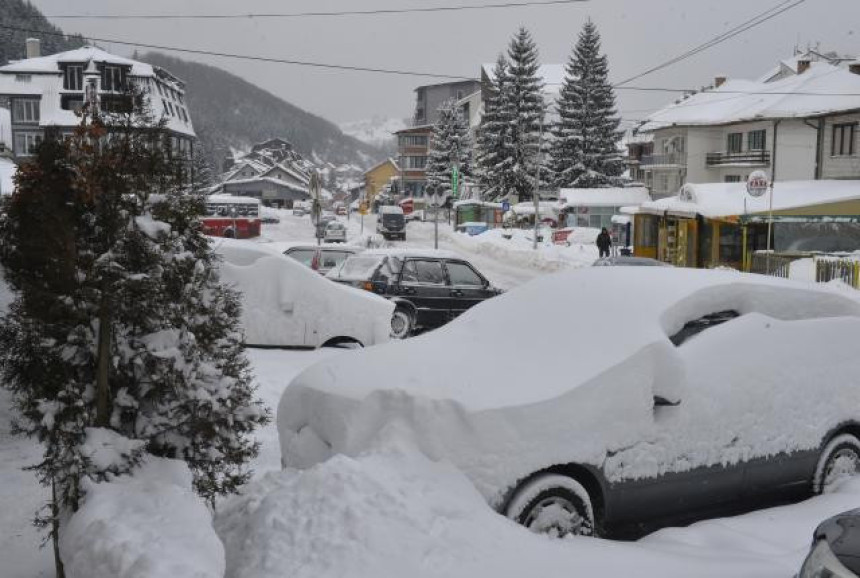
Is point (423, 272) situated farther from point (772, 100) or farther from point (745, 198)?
point (772, 100)

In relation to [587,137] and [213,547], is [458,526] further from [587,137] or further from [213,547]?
[587,137]

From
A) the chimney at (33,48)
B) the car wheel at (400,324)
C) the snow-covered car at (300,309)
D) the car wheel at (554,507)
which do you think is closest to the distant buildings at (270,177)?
the chimney at (33,48)

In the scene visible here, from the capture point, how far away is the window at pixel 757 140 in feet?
156

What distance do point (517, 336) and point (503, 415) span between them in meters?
1.21

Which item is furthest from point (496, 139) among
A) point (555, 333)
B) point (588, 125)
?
point (555, 333)

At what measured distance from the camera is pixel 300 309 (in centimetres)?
1198

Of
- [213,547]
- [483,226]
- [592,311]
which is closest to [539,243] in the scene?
[483,226]

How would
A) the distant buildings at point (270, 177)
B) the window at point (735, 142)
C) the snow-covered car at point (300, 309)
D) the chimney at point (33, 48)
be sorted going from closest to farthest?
the snow-covered car at point (300, 309)
the window at point (735, 142)
the chimney at point (33, 48)
the distant buildings at point (270, 177)

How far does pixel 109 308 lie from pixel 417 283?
11498 mm

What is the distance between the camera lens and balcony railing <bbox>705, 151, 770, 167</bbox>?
47406 mm

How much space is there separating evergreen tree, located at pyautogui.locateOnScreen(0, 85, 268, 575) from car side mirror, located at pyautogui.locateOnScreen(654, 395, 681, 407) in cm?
281

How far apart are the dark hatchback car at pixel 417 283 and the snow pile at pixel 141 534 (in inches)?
435

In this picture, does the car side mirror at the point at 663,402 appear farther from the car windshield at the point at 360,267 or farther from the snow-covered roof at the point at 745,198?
the snow-covered roof at the point at 745,198

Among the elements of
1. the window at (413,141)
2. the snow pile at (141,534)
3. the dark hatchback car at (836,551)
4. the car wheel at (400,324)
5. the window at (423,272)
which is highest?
the window at (413,141)
